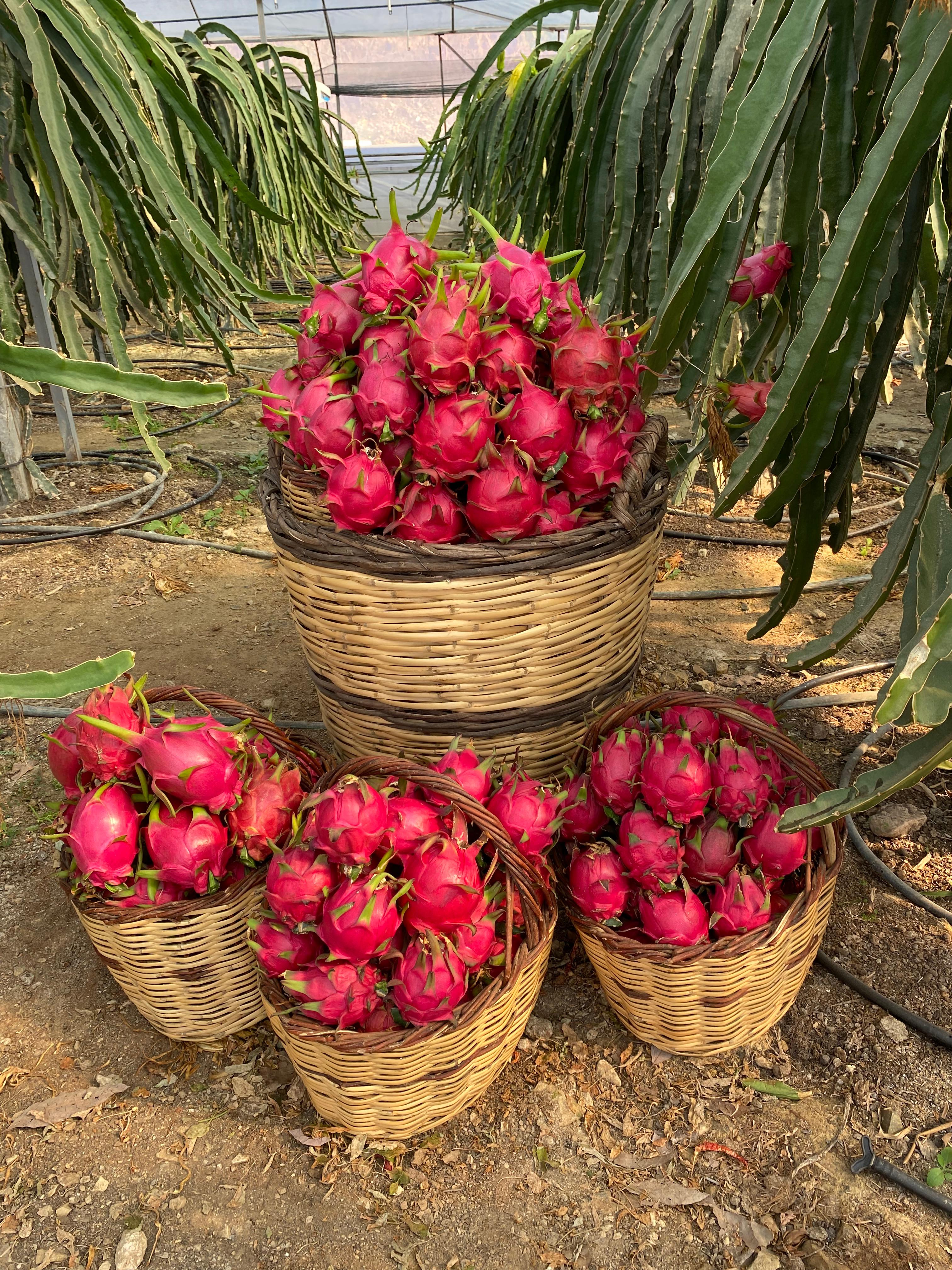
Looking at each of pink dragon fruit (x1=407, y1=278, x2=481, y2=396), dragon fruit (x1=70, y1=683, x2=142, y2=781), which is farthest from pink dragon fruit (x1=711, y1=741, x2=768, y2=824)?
dragon fruit (x1=70, y1=683, x2=142, y2=781)

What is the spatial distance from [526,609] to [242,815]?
0.44 m

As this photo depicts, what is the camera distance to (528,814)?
3.53 ft

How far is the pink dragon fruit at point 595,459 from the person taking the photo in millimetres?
1146

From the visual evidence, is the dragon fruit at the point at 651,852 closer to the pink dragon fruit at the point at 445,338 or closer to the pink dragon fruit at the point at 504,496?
the pink dragon fruit at the point at 504,496

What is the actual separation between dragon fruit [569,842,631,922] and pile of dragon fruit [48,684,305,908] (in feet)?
1.22

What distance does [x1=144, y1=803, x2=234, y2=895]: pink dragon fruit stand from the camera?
1039 millimetres

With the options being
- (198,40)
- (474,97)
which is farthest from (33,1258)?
(198,40)

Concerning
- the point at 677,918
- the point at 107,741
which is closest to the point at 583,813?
the point at 677,918

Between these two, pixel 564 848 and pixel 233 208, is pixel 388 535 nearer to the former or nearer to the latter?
pixel 564 848

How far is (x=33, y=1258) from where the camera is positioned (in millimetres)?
960

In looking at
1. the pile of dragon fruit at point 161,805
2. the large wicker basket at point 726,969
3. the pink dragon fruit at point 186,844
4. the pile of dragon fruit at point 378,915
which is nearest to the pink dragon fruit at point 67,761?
the pile of dragon fruit at point 161,805

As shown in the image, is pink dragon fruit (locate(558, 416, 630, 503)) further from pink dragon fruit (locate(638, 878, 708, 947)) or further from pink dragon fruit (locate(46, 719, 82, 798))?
pink dragon fruit (locate(46, 719, 82, 798))

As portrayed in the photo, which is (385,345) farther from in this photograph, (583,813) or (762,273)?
(583,813)

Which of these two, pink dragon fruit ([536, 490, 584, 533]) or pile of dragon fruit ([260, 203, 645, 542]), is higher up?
pile of dragon fruit ([260, 203, 645, 542])
